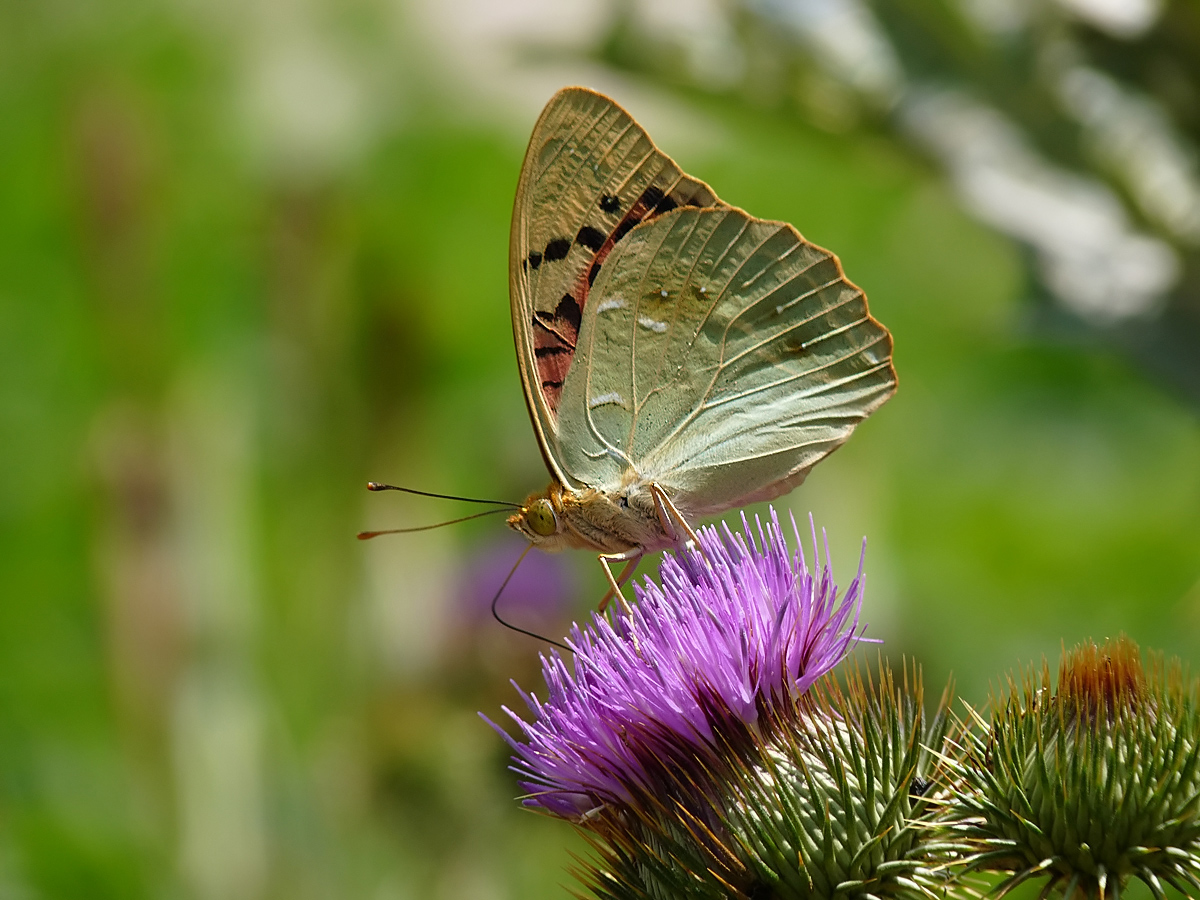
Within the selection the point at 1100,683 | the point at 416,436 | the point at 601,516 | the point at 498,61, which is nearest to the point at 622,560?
the point at 601,516

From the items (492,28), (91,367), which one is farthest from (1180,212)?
(492,28)

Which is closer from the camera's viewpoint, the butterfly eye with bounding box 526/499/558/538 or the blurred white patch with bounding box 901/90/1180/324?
the butterfly eye with bounding box 526/499/558/538

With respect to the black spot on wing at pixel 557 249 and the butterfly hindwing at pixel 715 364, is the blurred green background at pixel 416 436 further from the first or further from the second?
the black spot on wing at pixel 557 249

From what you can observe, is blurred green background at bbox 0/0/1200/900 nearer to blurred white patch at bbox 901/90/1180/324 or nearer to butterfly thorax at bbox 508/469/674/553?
blurred white patch at bbox 901/90/1180/324

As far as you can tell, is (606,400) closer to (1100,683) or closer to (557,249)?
(557,249)

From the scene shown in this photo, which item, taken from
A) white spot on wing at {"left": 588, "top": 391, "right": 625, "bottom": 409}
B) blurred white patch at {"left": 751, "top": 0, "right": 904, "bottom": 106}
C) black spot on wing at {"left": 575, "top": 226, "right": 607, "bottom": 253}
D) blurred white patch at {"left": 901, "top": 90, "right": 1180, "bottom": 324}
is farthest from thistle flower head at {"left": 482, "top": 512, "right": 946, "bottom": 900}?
blurred white patch at {"left": 751, "top": 0, "right": 904, "bottom": 106}

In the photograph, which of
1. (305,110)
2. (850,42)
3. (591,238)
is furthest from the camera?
(305,110)

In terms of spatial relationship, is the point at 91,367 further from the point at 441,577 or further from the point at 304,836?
the point at 304,836

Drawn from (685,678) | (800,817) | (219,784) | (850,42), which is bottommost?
(219,784)
